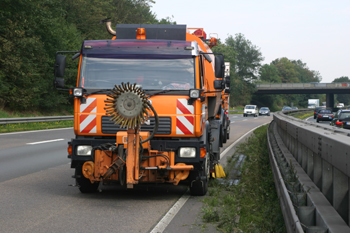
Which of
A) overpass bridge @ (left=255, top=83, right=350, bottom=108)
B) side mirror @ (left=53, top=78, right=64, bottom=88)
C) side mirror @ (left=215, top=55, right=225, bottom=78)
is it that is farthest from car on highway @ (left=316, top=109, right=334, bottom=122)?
overpass bridge @ (left=255, top=83, right=350, bottom=108)

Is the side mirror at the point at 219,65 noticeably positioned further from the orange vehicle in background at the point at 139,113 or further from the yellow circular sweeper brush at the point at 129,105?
the yellow circular sweeper brush at the point at 129,105

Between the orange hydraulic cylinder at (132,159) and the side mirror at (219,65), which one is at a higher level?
the side mirror at (219,65)

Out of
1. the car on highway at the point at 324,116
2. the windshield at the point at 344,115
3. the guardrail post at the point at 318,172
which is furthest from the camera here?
the car on highway at the point at 324,116

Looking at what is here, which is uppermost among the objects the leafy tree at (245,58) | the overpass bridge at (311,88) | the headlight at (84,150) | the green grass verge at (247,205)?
the leafy tree at (245,58)

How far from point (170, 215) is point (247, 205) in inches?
47.9

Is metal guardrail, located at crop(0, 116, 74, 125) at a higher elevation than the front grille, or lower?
lower

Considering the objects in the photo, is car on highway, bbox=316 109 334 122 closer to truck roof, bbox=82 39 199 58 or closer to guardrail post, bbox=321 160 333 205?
truck roof, bbox=82 39 199 58

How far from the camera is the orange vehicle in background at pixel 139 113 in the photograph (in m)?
7.32

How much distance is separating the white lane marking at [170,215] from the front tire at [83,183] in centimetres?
158

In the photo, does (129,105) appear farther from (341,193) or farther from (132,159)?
(341,193)

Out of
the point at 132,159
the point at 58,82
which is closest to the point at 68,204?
the point at 132,159

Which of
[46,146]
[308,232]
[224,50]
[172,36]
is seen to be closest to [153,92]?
[172,36]

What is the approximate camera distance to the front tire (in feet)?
27.0

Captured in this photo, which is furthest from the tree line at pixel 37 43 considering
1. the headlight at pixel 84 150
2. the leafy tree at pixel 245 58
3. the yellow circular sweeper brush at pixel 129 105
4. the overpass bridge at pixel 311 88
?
the leafy tree at pixel 245 58
